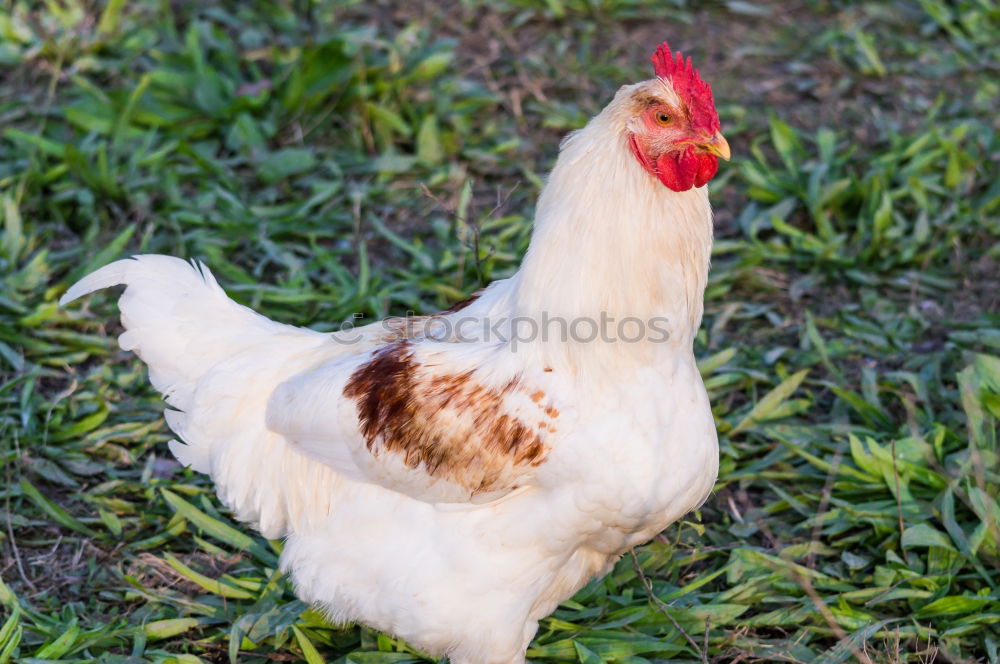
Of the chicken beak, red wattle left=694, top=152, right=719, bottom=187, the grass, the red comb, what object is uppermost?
the red comb

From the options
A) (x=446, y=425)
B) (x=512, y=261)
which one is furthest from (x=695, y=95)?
(x=512, y=261)

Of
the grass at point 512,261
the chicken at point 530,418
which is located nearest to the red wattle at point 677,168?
the chicken at point 530,418

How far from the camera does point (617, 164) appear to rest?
127 inches

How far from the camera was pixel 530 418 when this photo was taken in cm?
327

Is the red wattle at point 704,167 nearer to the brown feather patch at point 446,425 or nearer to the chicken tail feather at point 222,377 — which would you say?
the brown feather patch at point 446,425

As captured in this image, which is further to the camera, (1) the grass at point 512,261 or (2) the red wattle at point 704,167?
(1) the grass at point 512,261

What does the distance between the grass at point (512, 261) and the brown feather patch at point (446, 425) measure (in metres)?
0.96

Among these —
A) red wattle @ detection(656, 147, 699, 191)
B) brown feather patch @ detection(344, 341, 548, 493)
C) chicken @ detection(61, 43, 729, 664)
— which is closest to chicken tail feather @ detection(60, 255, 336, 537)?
chicken @ detection(61, 43, 729, 664)

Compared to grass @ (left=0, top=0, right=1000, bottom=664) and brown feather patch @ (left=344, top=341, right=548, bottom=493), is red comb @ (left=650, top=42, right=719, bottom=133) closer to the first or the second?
brown feather patch @ (left=344, top=341, right=548, bottom=493)

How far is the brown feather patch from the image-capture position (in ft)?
10.7

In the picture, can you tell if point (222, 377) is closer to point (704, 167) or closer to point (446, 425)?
point (446, 425)

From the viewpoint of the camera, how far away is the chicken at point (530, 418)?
3217 millimetres

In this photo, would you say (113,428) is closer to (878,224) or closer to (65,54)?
(65,54)

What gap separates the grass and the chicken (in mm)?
592
